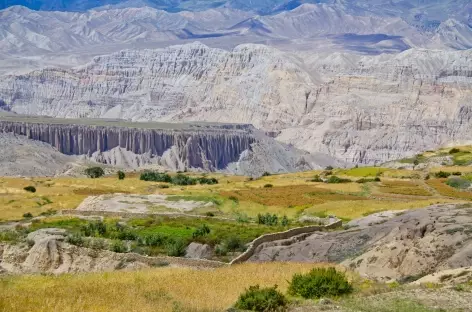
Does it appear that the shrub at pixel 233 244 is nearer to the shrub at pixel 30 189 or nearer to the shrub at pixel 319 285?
the shrub at pixel 319 285

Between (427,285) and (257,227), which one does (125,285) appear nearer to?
(427,285)

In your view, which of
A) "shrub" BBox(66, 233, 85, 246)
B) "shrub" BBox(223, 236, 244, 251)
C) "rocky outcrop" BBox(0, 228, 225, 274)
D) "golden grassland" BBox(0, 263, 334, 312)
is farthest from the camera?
"shrub" BBox(223, 236, 244, 251)

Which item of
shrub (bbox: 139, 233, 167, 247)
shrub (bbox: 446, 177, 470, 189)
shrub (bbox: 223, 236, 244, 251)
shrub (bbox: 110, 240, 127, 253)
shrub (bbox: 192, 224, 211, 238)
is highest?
shrub (bbox: 110, 240, 127, 253)

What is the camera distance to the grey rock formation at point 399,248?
28484mm

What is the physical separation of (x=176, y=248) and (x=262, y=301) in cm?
1921

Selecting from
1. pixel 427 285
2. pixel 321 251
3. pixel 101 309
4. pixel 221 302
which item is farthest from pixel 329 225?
pixel 101 309

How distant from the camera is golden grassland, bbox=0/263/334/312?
18.7 meters

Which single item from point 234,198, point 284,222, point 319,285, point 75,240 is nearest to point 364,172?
point 234,198

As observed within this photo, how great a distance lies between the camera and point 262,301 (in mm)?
19562

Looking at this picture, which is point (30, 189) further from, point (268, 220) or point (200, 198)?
point (268, 220)

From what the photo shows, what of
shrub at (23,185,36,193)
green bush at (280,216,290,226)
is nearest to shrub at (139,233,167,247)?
green bush at (280,216,290,226)

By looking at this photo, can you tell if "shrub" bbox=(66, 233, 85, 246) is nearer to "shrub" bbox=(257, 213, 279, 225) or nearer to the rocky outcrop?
the rocky outcrop

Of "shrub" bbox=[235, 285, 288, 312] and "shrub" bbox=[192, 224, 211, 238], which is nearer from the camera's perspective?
"shrub" bbox=[235, 285, 288, 312]

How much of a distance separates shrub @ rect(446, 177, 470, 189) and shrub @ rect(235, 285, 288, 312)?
A: 55.4 metres
